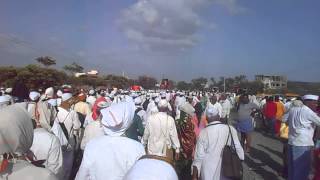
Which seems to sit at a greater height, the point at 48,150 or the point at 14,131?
the point at 14,131

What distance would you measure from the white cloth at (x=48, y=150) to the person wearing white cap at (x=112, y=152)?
3.17 ft

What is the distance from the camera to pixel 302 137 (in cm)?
795

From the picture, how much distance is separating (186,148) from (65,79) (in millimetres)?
36141

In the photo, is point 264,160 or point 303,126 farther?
point 264,160

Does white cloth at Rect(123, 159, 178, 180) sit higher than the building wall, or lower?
higher

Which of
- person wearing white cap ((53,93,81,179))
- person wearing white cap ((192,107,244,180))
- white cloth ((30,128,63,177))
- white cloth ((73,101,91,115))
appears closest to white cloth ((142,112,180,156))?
person wearing white cap ((53,93,81,179))

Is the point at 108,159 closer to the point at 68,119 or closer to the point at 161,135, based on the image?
the point at 68,119

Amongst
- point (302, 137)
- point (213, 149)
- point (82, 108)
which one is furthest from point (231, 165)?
point (82, 108)

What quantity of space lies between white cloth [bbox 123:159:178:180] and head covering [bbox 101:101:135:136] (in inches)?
54.5

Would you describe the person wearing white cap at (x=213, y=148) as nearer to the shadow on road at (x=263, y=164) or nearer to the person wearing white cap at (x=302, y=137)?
the person wearing white cap at (x=302, y=137)

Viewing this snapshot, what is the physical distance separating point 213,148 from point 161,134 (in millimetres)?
2284

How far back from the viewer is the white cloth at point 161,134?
8250 mm

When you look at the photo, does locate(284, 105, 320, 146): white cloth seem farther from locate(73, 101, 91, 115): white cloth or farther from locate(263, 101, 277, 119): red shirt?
locate(263, 101, 277, 119): red shirt

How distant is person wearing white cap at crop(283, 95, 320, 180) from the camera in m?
7.92
